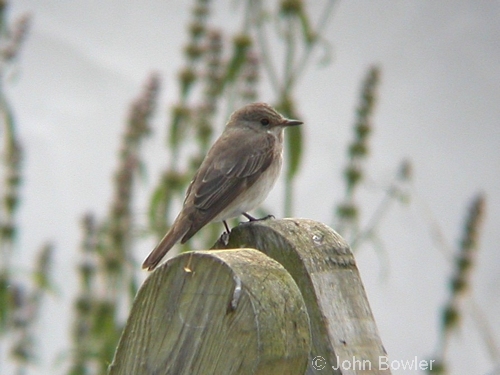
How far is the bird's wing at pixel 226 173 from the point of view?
462cm

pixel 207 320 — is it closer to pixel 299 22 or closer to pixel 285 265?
pixel 285 265

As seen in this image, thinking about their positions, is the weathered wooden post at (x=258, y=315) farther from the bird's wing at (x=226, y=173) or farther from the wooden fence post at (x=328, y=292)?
the bird's wing at (x=226, y=173)

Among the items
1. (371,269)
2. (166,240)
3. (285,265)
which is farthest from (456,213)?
(285,265)

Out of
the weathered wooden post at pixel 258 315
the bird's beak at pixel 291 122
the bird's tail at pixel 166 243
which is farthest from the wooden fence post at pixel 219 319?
the bird's beak at pixel 291 122

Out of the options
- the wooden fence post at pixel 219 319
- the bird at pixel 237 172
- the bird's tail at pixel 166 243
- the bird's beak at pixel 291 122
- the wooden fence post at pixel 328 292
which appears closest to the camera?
the wooden fence post at pixel 219 319

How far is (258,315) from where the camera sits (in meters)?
2.16

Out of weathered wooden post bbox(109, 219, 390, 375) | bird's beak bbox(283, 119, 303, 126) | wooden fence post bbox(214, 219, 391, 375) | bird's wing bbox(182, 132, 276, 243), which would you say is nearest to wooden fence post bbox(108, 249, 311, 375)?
weathered wooden post bbox(109, 219, 390, 375)

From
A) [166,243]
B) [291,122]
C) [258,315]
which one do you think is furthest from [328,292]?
[291,122]

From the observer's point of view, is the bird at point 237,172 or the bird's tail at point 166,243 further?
the bird at point 237,172

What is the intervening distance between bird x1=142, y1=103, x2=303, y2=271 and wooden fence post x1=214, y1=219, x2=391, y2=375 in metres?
1.62

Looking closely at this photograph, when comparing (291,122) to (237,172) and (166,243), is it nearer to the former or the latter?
Answer: (237,172)

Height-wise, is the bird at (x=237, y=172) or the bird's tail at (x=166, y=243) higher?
the bird at (x=237, y=172)

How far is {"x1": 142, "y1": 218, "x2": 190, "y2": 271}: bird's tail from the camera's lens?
151 inches

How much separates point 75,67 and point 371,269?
2.62 metres
